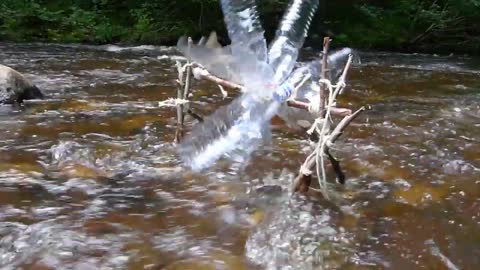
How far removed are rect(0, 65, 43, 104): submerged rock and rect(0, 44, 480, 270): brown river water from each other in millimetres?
191

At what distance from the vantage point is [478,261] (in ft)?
11.9

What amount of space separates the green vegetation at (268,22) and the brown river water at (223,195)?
5.68 meters

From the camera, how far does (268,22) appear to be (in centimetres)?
1253

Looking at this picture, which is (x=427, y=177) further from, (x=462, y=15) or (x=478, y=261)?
(x=462, y=15)

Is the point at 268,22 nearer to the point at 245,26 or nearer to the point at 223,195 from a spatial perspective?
the point at 245,26

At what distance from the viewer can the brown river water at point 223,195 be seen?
369cm

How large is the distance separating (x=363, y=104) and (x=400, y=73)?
2385 millimetres

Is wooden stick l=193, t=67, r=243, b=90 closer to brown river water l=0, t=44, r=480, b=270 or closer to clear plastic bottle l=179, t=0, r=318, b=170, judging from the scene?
clear plastic bottle l=179, t=0, r=318, b=170

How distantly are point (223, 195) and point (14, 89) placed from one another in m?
3.82

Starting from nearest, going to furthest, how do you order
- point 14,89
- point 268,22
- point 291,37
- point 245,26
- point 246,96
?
point 246,96
point 245,26
point 291,37
point 14,89
point 268,22

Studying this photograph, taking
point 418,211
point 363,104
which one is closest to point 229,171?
point 418,211

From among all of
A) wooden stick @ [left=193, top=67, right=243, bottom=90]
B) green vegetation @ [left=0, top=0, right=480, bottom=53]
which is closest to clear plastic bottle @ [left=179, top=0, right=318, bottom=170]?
wooden stick @ [left=193, top=67, right=243, bottom=90]

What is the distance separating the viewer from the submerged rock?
23.9 feet

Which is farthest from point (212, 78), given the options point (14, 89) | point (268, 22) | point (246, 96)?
point (268, 22)
